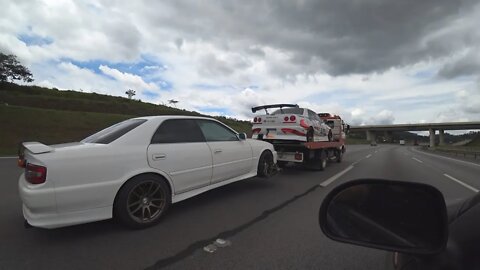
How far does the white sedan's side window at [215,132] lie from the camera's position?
20.0 feet

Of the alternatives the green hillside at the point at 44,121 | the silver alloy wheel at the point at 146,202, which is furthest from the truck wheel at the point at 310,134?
the green hillside at the point at 44,121

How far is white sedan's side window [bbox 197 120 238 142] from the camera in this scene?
6098mm

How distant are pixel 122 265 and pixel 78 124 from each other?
2883 cm

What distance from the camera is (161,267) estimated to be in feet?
10.9

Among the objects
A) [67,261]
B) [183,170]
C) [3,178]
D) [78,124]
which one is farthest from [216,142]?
[78,124]

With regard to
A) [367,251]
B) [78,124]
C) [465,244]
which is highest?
[78,124]

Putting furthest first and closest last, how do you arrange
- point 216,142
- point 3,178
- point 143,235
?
point 3,178
point 216,142
point 143,235

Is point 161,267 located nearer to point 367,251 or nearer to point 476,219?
point 367,251

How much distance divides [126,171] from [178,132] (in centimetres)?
133

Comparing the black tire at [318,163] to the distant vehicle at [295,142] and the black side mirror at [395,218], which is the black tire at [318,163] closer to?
the distant vehicle at [295,142]

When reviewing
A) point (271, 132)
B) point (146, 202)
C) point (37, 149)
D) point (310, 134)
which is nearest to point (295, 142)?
point (310, 134)

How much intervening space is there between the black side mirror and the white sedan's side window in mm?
4636

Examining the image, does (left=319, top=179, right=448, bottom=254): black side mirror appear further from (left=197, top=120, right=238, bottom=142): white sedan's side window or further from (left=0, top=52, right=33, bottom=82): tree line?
(left=0, top=52, right=33, bottom=82): tree line

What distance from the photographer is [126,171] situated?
4.44 metres
